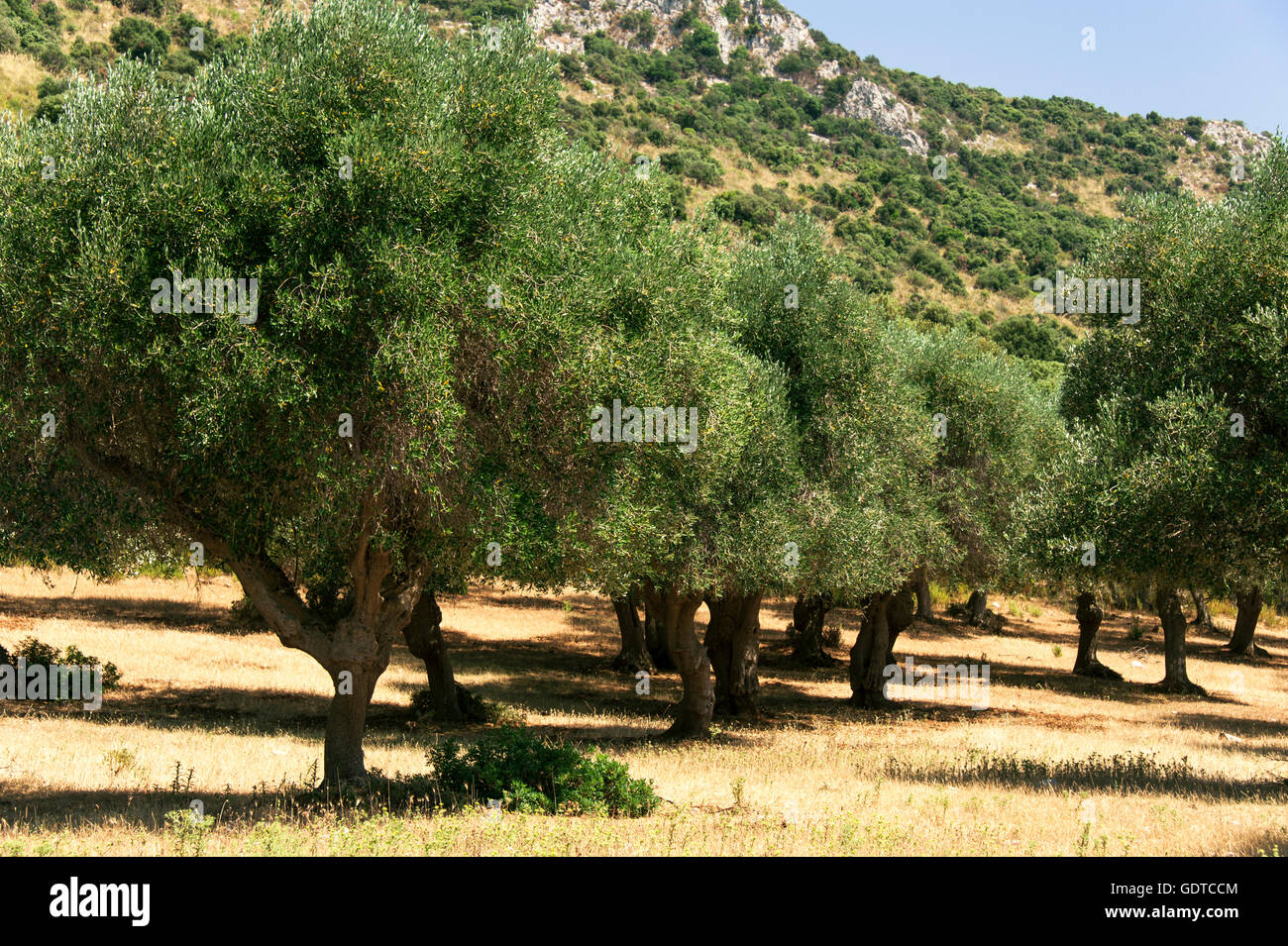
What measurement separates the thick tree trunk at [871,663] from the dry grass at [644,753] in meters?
1.06

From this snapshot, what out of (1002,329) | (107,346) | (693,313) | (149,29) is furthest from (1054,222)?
(107,346)

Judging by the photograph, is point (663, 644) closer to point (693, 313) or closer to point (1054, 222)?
point (693, 313)

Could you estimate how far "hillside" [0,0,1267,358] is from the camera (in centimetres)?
8956

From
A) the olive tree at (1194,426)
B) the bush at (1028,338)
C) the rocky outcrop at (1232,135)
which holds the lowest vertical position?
the olive tree at (1194,426)

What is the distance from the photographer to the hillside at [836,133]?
8956 cm

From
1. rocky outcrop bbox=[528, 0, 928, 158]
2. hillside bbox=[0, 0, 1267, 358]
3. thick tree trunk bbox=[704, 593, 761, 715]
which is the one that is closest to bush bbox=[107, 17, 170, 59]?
hillside bbox=[0, 0, 1267, 358]

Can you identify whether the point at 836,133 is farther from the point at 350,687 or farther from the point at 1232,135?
the point at 350,687

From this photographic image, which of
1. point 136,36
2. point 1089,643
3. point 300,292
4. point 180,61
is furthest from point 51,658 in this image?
point 136,36

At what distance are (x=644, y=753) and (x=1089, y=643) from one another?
28.3 meters

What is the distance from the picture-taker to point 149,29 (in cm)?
8644

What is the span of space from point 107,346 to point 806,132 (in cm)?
14222

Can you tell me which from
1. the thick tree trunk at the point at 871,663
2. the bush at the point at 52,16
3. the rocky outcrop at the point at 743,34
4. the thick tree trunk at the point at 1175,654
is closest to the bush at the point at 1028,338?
the thick tree trunk at the point at 1175,654

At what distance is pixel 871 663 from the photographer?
31344mm

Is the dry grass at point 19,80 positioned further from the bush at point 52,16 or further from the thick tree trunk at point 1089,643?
the thick tree trunk at point 1089,643
